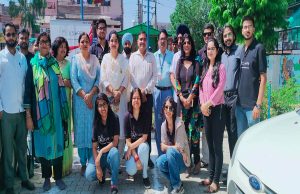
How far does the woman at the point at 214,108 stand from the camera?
4.10m

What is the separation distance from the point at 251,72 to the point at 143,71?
162 centimetres

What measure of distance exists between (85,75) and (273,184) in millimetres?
3119

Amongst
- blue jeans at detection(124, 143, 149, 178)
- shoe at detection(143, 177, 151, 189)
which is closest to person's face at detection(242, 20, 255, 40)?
blue jeans at detection(124, 143, 149, 178)

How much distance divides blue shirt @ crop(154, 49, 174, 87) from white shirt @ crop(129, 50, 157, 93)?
7.7 inches

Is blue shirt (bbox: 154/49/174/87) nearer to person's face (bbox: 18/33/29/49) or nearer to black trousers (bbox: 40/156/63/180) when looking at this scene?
black trousers (bbox: 40/156/63/180)

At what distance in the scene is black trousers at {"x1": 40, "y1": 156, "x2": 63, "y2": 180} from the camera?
4.32m

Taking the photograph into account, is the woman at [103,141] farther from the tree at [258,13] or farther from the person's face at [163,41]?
the tree at [258,13]

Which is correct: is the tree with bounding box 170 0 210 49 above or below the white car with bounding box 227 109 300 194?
above

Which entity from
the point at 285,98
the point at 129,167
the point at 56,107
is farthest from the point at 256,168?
the point at 285,98

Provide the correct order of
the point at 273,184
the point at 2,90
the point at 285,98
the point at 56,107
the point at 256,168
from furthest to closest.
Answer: the point at 285,98, the point at 56,107, the point at 2,90, the point at 256,168, the point at 273,184

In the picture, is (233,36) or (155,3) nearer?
(233,36)

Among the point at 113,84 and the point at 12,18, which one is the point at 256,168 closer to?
the point at 113,84

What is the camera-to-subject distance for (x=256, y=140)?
2.95 meters

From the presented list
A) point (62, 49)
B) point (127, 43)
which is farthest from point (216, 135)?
point (62, 49)
